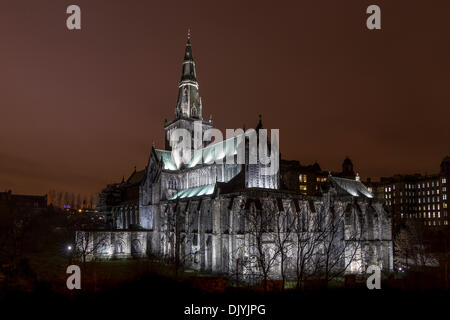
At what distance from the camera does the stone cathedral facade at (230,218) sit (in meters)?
58.5

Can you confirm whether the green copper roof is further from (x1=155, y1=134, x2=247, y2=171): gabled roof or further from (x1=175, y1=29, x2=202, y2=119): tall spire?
(x1=175, y1=29, x2=202, y2=119): tall spire

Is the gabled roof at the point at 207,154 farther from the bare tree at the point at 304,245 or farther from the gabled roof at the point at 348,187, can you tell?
the gabled roof at the point at 348,187

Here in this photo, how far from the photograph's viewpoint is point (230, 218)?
5988 cm

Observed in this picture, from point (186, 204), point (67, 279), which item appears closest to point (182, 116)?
point (186, 204)

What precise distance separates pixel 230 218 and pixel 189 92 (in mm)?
36240

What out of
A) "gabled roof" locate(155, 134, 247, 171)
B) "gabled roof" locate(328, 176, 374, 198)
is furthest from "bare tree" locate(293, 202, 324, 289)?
"gabled roof" locate(155, 134, 247, 171)

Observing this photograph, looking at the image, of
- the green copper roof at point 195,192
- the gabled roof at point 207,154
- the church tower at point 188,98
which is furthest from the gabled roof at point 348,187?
the church tower at point 188,98

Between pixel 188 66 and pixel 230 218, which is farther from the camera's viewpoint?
pixel 188 66

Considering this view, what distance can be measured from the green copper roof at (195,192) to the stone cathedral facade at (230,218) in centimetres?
26

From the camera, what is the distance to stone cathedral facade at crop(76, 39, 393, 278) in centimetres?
5847

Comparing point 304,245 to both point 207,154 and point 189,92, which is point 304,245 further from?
point 189,92

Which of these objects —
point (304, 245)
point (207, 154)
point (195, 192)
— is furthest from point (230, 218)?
point (304, 245)

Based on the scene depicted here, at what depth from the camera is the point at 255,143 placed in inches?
2586
